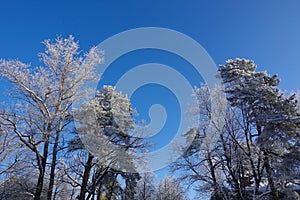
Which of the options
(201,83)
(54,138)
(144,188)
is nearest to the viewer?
(54,138)

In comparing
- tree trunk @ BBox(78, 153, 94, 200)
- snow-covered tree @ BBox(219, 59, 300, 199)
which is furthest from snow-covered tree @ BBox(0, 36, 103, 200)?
snow-covered tree @ BBox(219, 59, 300, 199)

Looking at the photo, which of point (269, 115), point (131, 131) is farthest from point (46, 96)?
point (269, 115)

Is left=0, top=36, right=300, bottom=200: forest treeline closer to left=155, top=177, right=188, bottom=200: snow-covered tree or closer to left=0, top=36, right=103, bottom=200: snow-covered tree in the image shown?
left=0, top=36, right=103, bottom=200: snow-covered tree

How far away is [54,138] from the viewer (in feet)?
28.8

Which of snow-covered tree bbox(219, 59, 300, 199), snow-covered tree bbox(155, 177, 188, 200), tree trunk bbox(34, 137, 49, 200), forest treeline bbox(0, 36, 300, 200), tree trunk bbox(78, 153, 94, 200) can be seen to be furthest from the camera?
snow-covered tree bbox(155, 177, 188, 200)

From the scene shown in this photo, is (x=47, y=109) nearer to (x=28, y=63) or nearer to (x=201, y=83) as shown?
(x=28, y=63)

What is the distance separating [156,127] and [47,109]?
616 cm

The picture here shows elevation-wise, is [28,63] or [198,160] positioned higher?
[28,63]

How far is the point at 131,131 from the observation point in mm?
12906

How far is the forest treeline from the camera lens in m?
8.66

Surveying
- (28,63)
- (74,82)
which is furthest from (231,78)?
(28,63)

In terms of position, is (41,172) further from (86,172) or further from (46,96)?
(86,172)

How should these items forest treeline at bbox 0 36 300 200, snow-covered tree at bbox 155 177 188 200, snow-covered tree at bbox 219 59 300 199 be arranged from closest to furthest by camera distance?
forest treeline at bbox 0 36 300 200 → snow-covered tree at bbox 219 59 300 199 → snow-covered tree at bbox 155 177 188 200

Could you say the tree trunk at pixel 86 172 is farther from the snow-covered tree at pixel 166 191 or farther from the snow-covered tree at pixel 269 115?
the snow-covered tree at pixel 166 191
